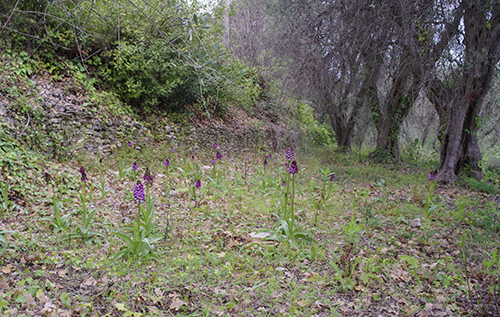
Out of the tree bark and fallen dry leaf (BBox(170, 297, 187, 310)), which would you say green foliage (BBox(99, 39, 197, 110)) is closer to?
fallen dry leaf (BBox(170, 297, 187, 310))

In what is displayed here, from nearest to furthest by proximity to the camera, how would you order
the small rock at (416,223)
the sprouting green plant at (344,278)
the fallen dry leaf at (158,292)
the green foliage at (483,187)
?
the fallen dry leaf at (158,292), the sprouting green plant at (344,278), the small rock at (416,223), the green foliage at (483,187)

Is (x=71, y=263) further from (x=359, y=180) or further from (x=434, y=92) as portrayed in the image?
(x=434, y=92)

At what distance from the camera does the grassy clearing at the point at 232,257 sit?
245 centimetres

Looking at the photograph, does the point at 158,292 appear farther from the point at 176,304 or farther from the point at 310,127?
the point at 310,127

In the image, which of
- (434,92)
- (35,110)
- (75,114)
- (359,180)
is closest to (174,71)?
(75,114)

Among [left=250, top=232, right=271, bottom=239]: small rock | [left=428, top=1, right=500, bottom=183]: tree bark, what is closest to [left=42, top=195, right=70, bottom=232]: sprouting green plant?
[left=250, top=232, right=271, bottom=239]: small rock

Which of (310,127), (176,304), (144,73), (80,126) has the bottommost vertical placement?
(176,304)

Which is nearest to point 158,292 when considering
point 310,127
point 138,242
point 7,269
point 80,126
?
point 138,242

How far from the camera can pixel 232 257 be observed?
316cm

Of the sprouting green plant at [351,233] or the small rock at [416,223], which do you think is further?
the small rock at [416,223]

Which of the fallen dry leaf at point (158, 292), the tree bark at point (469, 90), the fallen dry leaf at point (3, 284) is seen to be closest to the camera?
the fallen dry leaf at point (3, 284)

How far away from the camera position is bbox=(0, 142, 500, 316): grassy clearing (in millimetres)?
2445

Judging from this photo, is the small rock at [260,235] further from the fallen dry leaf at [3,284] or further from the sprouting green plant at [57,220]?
the fallen dry leaf at [3,284]

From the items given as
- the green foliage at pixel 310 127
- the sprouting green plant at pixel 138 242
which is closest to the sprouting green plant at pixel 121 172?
the sprouting green plant at pixel 138 242
